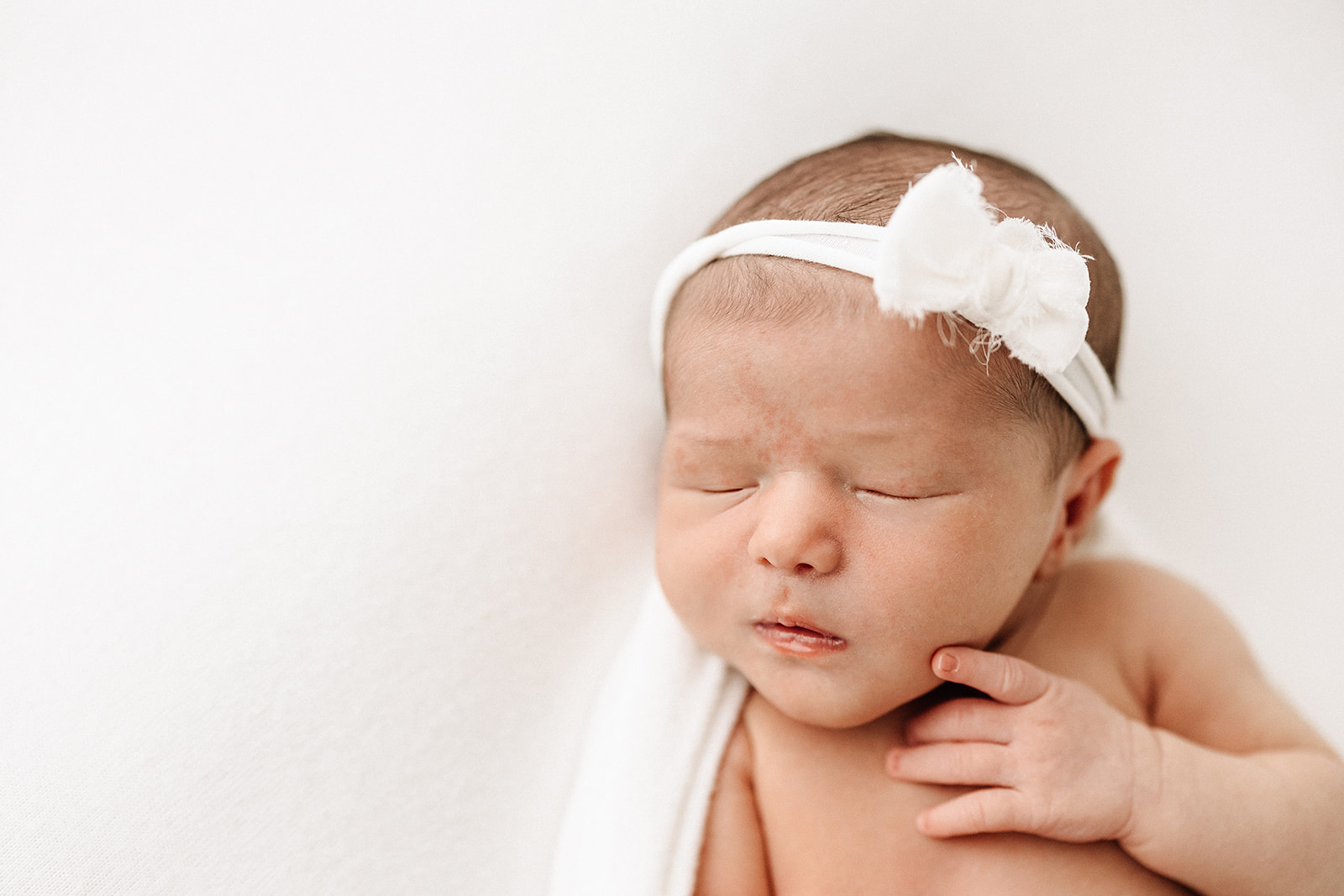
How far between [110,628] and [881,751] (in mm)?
1055

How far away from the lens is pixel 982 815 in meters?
1.24

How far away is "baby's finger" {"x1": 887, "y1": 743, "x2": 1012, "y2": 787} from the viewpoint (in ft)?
4.15

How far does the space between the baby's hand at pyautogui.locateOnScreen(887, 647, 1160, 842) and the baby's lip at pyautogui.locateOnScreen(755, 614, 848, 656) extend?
0.15m

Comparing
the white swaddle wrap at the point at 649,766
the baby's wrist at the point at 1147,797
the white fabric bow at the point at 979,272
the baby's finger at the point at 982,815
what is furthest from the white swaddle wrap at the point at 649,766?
the white fabric bow at the point at 979,272

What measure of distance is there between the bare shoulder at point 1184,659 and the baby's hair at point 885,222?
36 cm

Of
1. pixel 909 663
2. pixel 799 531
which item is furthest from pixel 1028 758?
pixel 799 531

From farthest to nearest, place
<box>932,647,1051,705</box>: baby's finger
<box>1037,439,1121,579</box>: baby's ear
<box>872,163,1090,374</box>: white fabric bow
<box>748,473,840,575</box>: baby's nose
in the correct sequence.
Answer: <box>1037,439,1121,579</box>: baby's ear, <box>932,647,1051,705</box>: baby's finger, <box>748,473,840,575</box>: baby's nose, <box>872,163,1090,374</box>: white fabric bow

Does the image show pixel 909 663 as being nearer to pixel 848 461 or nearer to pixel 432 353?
pixel 848 461

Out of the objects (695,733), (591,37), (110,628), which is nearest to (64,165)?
(110,628)

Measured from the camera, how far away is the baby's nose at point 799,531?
1.12 metres

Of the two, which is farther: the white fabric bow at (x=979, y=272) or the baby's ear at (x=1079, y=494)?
the baby's ear at (x=1079, y=494)

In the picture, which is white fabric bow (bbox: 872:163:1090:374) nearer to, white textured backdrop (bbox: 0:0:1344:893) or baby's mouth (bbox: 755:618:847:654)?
baby's mouth (bbox: 755:618:847:654)

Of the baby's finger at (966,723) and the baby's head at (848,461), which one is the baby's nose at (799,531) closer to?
the baby's head at (848,461)

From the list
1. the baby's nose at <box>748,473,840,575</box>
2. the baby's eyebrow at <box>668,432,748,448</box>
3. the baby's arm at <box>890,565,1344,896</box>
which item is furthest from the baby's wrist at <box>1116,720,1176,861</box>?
the baby's eyebrow at <box>668,432,748,448</box>
